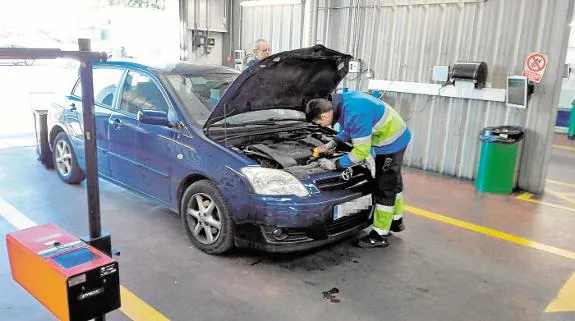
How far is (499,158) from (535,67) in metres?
1.21

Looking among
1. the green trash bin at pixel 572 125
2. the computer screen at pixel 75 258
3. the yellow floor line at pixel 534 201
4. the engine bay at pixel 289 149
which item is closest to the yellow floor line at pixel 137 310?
the computer screen at pixel 75 258

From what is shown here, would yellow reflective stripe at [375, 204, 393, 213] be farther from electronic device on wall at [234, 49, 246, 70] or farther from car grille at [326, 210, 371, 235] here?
electronic device on wall at [234, 49, 246, 70]

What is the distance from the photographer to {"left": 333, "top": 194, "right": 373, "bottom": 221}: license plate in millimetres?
3236

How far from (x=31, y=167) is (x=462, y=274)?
17.4 feet

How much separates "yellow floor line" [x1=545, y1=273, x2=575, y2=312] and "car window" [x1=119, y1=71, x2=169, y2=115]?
3277 mm

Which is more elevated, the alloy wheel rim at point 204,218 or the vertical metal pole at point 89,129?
the vertical metal pole at point 89,129

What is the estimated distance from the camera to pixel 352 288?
10.2ft

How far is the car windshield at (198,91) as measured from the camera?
3.68 m

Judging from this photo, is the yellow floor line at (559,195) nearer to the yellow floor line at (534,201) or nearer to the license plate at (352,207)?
the yellow floor line at (534,201)

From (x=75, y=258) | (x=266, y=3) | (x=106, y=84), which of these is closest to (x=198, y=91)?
(x=106, y=84)

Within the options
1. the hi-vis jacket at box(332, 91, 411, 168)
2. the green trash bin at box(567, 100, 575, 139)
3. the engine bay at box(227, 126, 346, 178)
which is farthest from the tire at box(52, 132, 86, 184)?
the green trash bin at box(567, 100, 575, 139)

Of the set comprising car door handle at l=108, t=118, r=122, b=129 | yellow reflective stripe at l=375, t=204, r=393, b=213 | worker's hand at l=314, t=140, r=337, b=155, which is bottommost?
yellow reflective stripe at l=375, t=204, r=393, b=213

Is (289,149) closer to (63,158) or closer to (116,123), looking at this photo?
(116,123)

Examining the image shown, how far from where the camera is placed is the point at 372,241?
149 inches
